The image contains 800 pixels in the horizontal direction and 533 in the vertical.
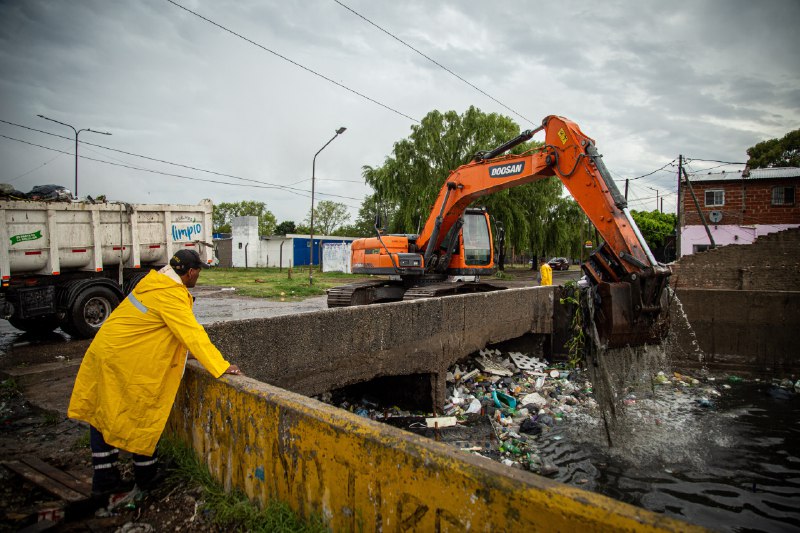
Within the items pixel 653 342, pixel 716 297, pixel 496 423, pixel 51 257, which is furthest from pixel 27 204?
pixel 716 297

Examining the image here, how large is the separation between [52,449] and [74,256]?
6.61m

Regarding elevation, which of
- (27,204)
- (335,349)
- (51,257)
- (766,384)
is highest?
(27,204)

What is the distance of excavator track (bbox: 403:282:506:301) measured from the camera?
29.1ft

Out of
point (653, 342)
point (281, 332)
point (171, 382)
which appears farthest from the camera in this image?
point (653, 342)

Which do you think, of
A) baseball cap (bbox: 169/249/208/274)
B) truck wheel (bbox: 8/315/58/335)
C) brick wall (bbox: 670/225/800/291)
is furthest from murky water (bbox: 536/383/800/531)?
truck wheel (bbox: 8/315/58/335)

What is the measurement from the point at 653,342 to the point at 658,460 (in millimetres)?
1378

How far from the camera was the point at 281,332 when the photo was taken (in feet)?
15.8

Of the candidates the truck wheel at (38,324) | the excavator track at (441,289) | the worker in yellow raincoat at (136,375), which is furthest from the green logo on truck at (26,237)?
the worker in yellow raincoat at (136,375)

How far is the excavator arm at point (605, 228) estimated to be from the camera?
552 centimetres

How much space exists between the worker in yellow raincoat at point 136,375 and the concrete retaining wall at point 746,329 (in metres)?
9.72

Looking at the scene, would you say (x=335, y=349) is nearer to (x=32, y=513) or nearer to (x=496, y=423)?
(x=496, y=423)

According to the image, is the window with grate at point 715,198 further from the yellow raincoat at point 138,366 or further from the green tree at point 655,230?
the yellow raincoat at point 138,366

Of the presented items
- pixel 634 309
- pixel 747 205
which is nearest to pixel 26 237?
pixel 634 309

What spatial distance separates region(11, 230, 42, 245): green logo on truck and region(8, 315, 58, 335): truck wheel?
1.48 metres
